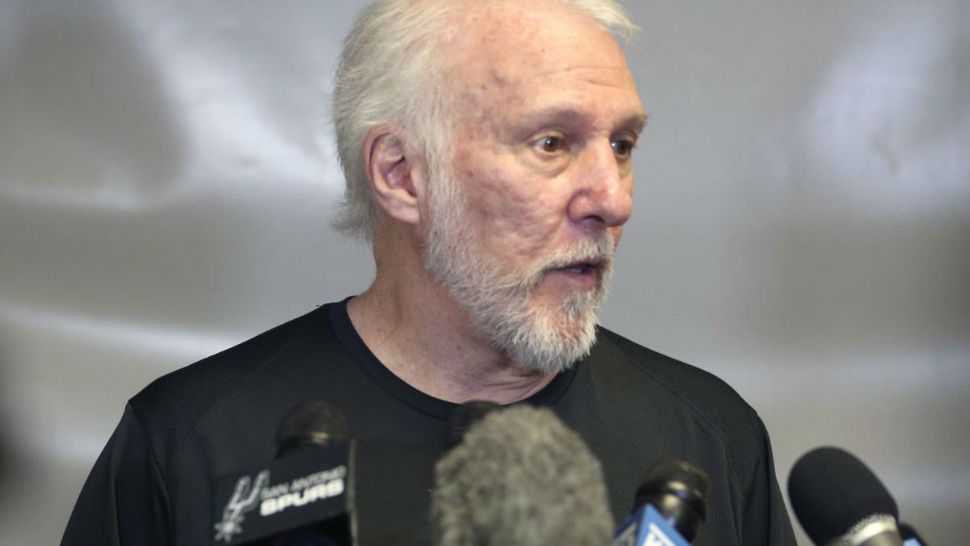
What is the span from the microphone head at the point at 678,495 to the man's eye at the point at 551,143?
645 millimetres

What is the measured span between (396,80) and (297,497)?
811 mm

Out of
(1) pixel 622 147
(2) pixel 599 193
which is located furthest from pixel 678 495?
(1) pixel 622 147

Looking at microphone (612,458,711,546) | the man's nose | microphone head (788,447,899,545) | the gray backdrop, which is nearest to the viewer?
microphone (612,458,711,546)

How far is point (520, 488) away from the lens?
83cm

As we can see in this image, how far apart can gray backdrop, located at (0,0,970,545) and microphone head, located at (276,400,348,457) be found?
1.15 meters

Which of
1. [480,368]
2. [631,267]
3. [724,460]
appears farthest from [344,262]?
[724,460]

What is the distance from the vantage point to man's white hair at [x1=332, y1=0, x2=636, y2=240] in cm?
165

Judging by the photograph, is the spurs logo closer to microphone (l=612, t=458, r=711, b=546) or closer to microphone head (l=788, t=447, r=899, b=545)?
microphone (l=612, t=458, r=711, b=546)

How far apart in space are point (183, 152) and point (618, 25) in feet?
2.68

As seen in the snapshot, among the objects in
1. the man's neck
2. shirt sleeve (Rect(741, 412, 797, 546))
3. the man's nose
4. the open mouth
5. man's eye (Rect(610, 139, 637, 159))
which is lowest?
shirt sleeve (Rect(741, 412, 797, 546))

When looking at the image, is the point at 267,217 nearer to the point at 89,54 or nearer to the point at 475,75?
the point at 89,54

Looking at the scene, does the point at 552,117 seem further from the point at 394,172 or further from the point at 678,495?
the point at 678,495

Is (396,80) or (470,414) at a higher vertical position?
(396,80)

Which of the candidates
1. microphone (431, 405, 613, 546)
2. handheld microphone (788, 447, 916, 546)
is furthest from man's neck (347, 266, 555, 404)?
microphone (431, 405, 613, 546)
